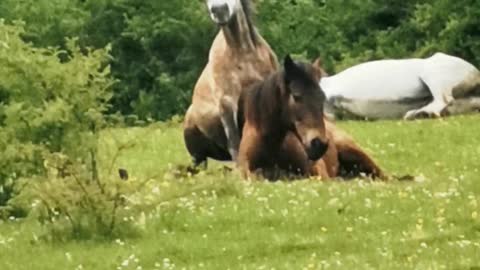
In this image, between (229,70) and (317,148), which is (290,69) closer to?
(317,148)

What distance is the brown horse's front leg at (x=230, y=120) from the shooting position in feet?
59.1

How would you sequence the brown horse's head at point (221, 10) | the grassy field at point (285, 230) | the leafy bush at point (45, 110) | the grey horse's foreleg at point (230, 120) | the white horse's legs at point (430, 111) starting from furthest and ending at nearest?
the white horse's legs at point (430, 111) < the grey horse's foreleg at point (230, 120) < the brown horse's head at point (221, 10) < the leafy bush at point (45, 110) < the grassy field at point (285, 230)

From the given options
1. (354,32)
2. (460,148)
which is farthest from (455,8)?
(460,148)

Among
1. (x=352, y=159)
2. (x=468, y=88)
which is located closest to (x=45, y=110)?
(x=352, y=159)

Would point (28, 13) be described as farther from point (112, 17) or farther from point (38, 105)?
point (38, 105)

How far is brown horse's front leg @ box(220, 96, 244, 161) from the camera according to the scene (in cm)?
1800

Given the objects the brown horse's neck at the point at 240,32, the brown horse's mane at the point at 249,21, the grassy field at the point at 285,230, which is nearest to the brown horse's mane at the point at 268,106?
the grassy field at the point at 285,230

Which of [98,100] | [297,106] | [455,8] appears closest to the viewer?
[98,100]

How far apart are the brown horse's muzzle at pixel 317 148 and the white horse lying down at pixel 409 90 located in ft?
32.8

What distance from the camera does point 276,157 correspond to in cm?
1686

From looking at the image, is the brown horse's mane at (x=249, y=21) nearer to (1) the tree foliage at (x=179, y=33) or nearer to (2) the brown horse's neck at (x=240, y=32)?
(2) the brown horse's neck at (x=240, y=32)

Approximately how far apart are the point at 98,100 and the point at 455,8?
54.2 feet

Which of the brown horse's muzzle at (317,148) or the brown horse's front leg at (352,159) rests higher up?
the brown horse's muzzle at (317,148)

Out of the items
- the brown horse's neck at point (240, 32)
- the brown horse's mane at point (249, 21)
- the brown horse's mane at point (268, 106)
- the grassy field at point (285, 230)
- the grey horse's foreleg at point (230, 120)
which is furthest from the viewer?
the brown horse's mane at point (249, 21)
